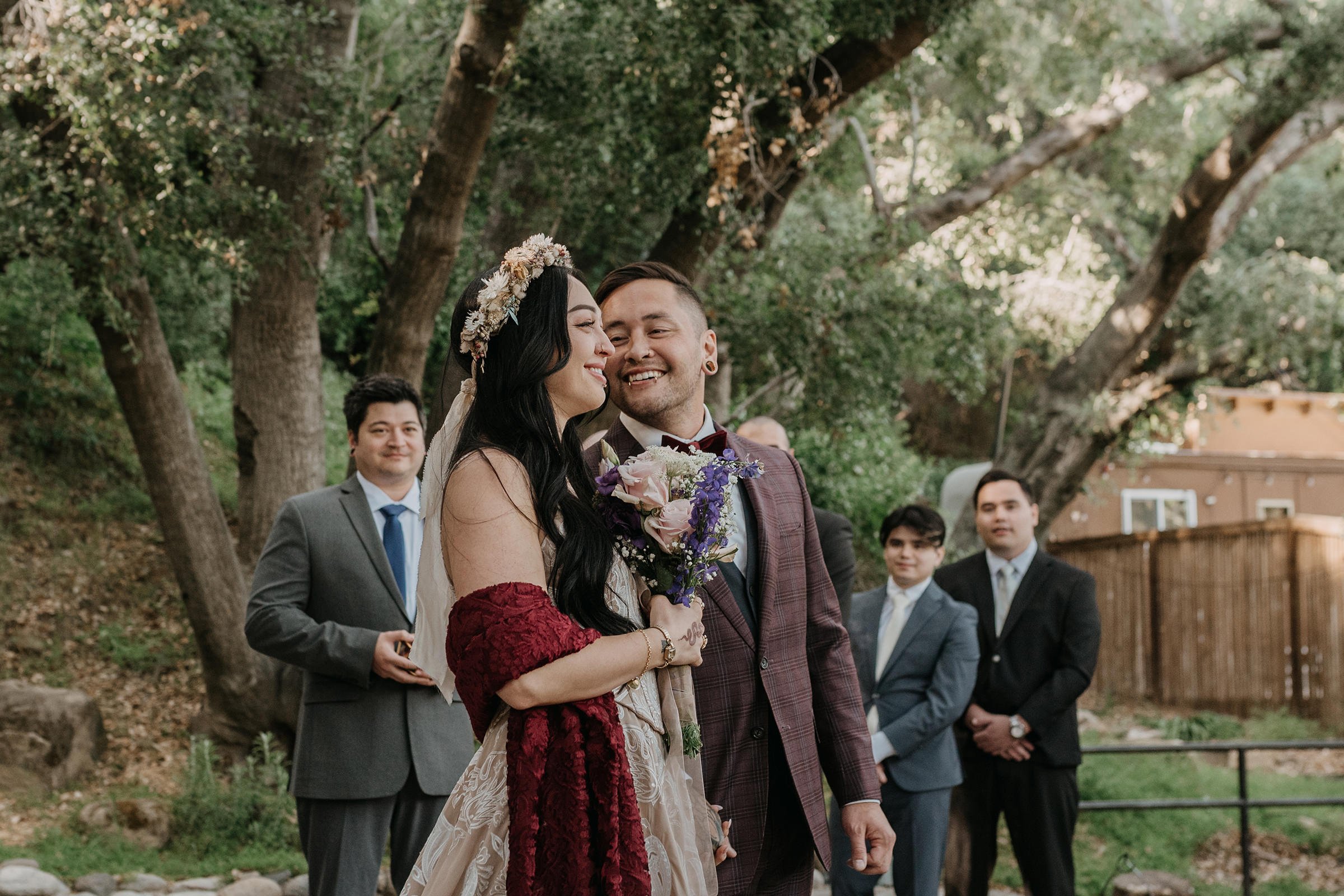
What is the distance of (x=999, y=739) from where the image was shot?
5137mm

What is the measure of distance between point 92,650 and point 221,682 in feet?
7.42

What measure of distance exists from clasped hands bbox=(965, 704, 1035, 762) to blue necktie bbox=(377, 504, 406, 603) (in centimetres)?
256

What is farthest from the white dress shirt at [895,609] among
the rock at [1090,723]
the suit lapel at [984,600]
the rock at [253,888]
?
the rock at [1090,723]

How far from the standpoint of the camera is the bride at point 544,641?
238 cm

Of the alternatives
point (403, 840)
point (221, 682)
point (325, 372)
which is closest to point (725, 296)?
point (221, 682)

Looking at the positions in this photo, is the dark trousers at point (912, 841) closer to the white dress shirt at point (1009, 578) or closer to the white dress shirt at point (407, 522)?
the white dress shirt at point (1009, 578)

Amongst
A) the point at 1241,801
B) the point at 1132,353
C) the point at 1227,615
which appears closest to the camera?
the point at 1241,801

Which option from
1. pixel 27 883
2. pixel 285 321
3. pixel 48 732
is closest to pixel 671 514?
pixel 27 883

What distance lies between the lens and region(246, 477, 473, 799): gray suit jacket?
157 inches

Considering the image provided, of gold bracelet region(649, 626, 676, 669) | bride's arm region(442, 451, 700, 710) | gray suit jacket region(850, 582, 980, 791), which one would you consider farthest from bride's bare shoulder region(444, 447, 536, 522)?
gray suit jacket region(850, 582, 980, 791)

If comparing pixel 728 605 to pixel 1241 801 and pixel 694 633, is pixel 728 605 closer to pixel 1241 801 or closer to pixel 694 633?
pixel 694 633

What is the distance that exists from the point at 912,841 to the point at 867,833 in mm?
1989

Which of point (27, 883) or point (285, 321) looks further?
point (285, 321)

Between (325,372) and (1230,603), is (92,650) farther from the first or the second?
(1230,603)
